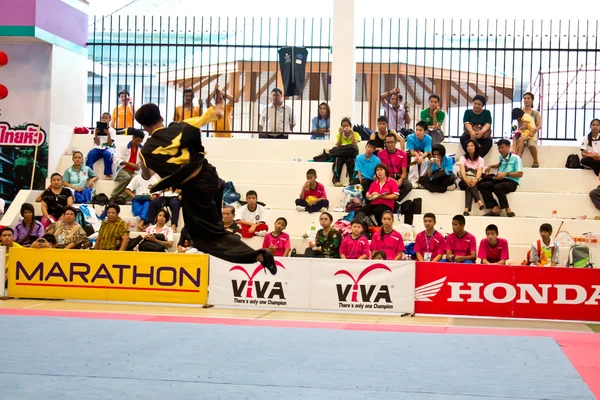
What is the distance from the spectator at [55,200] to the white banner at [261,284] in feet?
14.4

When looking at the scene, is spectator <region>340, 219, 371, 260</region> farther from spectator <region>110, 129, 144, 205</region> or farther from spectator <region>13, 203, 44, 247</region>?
spectator <region>13, 203, 44, 247</region>

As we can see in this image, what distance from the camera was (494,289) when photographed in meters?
12.9

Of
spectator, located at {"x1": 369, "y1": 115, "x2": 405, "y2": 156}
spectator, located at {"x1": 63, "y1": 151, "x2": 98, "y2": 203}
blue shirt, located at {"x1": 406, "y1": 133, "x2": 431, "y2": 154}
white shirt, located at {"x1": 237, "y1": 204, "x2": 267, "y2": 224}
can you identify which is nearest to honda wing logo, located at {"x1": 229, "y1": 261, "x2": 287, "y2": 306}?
white shirt, located at {"x1": 237, "y1": 204, "x2": 267, "y2": 224}

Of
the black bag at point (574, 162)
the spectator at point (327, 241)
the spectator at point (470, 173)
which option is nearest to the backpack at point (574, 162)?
the black bag at point (574, 162)

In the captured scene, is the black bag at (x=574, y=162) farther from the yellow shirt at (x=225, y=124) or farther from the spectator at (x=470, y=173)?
the yellow shirt at (x=225, y=124)

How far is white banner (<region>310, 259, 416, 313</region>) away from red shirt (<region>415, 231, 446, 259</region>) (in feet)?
3.42

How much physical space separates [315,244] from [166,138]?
7.66 m

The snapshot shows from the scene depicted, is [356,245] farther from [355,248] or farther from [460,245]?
[460,245]

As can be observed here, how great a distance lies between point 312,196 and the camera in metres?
16.0

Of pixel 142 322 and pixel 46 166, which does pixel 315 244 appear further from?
pixel 46 166

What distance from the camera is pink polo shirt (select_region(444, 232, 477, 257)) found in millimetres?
13828

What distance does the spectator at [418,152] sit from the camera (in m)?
16.3

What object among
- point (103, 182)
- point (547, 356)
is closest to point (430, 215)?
point (547, 356)

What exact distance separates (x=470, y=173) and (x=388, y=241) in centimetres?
323
